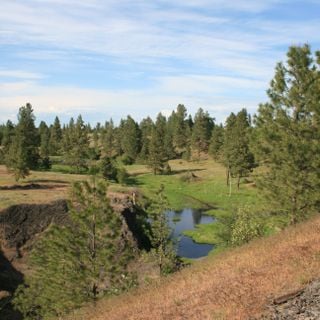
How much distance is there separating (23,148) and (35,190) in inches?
560

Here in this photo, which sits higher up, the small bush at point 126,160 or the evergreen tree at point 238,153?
the evergreen tree at point 238,153

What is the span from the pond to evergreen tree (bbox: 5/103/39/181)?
25002mm

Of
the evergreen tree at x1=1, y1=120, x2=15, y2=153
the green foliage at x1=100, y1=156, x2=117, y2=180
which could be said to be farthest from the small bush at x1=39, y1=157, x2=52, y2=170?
the green foliage at x1=100, y1=156, x2=117, y2=180

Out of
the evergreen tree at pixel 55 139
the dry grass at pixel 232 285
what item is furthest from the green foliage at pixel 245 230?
the evergreen tree at pixel 55 139

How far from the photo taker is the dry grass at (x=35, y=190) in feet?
178

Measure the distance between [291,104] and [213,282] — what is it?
16.3m

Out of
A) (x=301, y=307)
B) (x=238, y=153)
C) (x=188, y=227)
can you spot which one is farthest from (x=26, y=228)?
(x=238, y=153)

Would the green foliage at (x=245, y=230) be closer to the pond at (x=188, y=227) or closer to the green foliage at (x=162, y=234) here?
the pond at (x=188, y=227)

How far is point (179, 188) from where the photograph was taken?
10350cm

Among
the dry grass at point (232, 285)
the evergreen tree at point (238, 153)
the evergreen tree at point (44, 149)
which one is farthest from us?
the evergreen tree at point (44, 149)

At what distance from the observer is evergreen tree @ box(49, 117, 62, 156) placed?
147000 mm

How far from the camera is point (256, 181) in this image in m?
30.2

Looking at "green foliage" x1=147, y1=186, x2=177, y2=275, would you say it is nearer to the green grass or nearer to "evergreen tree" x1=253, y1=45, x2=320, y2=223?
"evergreen tree" x1=253, y1=45, x2=320, y2=223

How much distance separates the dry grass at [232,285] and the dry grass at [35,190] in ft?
118
